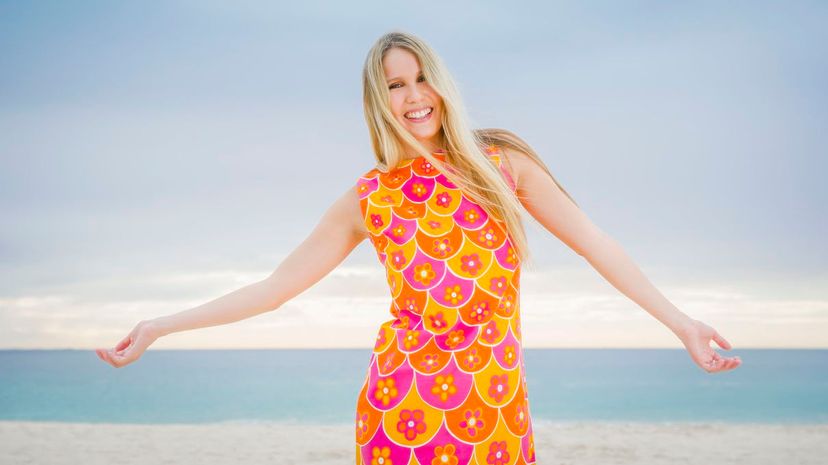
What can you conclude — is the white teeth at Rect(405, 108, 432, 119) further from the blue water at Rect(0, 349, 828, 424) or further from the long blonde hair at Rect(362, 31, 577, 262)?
the blue water at Rect(0, 349, 828, 424)

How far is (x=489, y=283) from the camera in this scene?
2.26m

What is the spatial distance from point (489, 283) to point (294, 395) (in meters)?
28.2

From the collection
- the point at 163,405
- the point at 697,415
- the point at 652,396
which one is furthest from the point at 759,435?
the point at 163,405

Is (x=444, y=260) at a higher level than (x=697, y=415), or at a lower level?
higher

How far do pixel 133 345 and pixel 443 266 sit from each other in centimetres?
113

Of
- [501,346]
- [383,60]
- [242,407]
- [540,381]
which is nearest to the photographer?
[501,346]

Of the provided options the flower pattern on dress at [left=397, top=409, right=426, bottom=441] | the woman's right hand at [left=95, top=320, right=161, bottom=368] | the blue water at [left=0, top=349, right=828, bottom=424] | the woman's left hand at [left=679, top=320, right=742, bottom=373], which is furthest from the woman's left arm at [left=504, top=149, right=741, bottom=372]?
the blue water at [left=0, top=349, right=828, bottom=424]

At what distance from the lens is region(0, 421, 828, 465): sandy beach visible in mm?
10750

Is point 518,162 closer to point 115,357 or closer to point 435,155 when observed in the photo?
point 435,155

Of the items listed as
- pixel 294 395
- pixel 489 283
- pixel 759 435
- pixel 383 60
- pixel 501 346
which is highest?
pixel 383 60

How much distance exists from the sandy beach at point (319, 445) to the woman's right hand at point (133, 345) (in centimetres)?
818

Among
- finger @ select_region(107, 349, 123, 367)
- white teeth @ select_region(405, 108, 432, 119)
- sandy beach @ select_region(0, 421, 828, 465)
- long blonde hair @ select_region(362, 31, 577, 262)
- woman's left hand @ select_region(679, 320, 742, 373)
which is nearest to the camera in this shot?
woman's left hand @ select_region(679, 320, 742, 373)

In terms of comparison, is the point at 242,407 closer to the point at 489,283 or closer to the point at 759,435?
the point at 759,435

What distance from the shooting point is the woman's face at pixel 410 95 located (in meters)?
2.44
